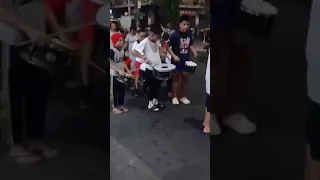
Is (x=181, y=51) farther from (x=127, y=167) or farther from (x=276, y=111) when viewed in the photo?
(x=276, y=111)

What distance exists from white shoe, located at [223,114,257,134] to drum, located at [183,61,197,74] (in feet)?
11.4

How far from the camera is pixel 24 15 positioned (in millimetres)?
1800

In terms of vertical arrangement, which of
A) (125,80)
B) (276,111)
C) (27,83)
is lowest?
(125,80)

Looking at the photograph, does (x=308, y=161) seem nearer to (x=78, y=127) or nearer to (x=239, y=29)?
(x=239, y=29)

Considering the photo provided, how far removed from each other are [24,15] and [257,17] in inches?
41.5

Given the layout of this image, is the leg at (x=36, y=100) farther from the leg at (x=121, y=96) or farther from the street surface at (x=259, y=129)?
the leg at (x=121, y=96)

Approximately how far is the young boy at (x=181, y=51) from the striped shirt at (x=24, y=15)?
10.5 feet

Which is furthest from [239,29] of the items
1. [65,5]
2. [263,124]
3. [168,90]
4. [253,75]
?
[168,90]

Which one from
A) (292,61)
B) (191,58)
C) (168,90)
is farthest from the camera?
(168,90)

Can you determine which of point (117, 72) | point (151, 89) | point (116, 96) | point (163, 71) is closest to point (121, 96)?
point (116, 96)

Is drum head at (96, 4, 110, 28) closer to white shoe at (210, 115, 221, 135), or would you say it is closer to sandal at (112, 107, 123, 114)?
white shoe at (210, 115, 221, 135)

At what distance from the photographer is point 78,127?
1891 mm

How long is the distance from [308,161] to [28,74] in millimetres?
1350

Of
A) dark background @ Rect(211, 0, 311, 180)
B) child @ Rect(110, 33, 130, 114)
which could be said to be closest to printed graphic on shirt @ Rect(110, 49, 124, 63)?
child @ Rect(110, 33, 130, 114)
